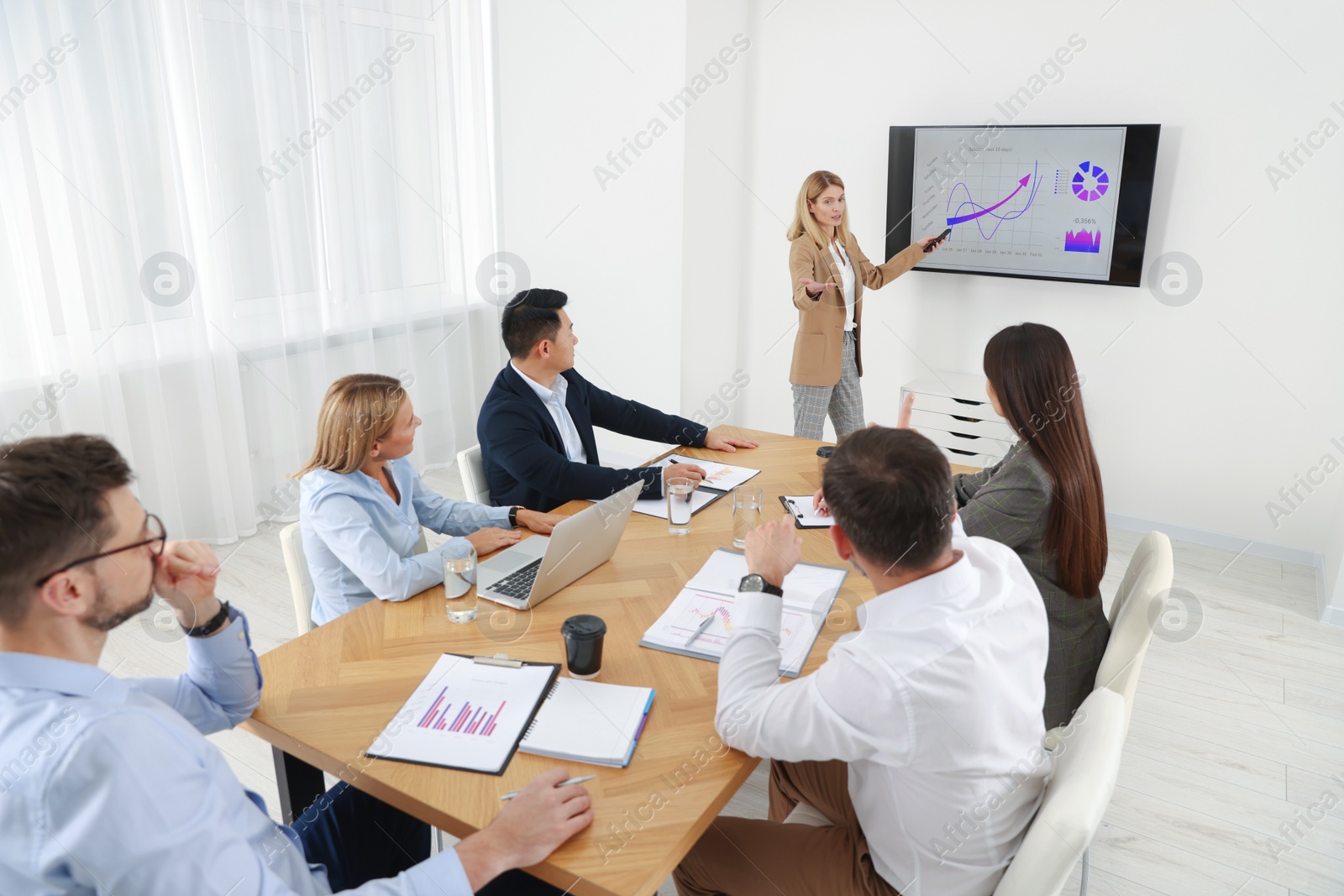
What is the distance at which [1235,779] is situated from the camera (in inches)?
96.9

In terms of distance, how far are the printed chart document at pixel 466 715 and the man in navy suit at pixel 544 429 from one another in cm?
89

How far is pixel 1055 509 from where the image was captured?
1.89 m

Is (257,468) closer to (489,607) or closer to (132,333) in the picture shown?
(132,333)

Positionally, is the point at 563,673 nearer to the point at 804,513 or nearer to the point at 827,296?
the point at 804,513

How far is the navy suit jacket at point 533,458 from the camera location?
2.44 meters

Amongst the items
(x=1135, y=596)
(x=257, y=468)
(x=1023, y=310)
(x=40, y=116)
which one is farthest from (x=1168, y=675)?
(x=40, y=116)

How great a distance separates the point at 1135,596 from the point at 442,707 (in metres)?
1.34

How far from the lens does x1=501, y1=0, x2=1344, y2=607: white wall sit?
3615mm

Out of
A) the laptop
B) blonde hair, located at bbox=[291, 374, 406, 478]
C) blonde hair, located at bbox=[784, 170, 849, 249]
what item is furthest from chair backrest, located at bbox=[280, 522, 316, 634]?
blonde hair, located at bbox=[784, 170, 849, 249]

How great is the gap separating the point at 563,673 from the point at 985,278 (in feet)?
11.4

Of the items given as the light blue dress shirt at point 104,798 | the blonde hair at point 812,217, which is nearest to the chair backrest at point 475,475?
the light blue dress shirt at point 104,798

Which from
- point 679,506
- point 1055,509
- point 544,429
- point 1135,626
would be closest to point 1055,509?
point 1055,509

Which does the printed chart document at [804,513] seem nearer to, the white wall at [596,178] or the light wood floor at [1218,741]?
the light wood floor at [1218,741]

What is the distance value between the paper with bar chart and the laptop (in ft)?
9.63
